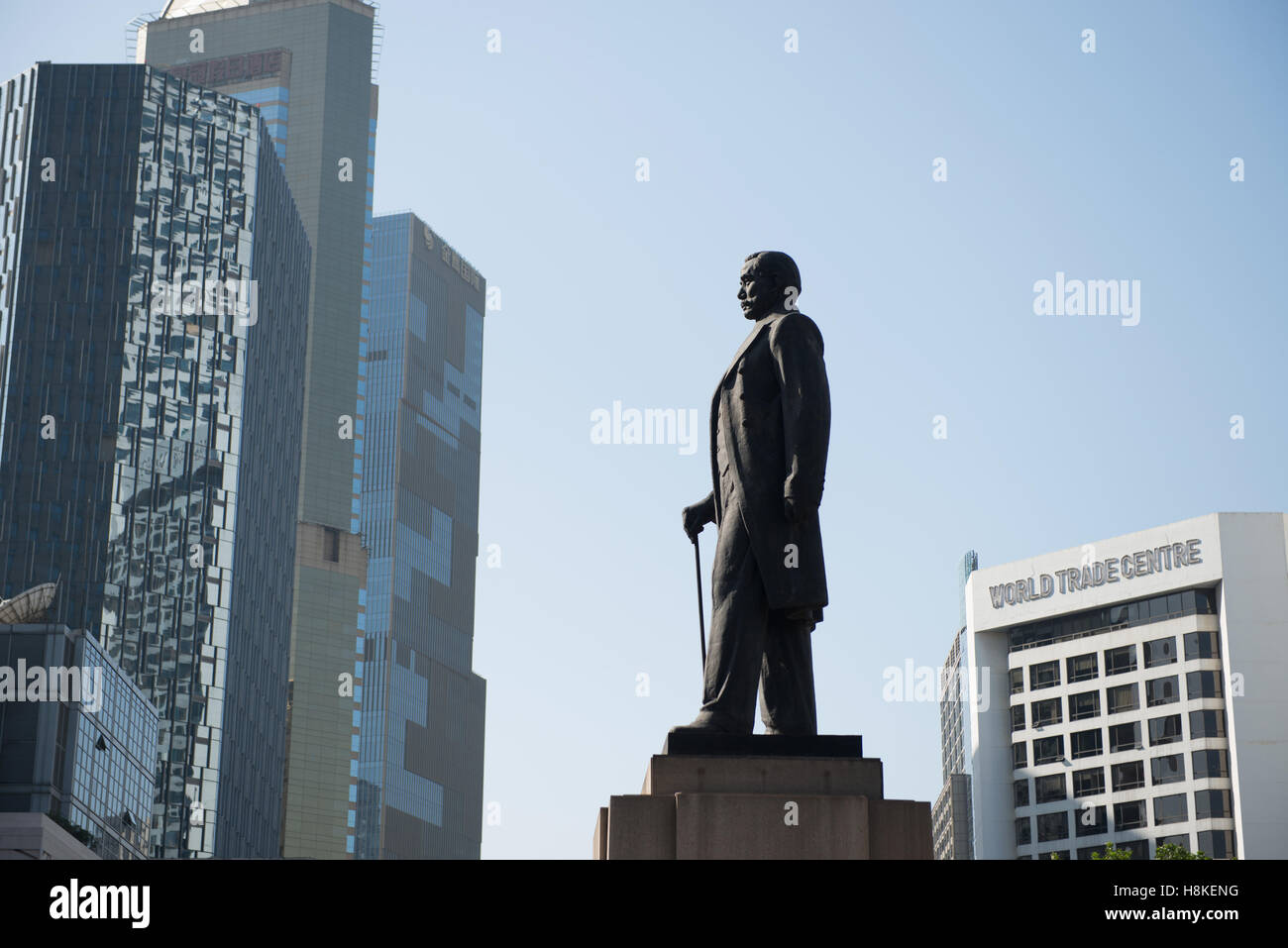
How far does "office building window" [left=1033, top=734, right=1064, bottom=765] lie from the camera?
115125 mm

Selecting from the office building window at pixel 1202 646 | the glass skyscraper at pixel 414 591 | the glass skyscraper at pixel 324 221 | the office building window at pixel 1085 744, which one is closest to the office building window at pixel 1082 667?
the office building window at pixel 1085 744

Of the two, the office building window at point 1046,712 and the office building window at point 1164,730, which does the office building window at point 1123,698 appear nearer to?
the office building window at point 1164,730

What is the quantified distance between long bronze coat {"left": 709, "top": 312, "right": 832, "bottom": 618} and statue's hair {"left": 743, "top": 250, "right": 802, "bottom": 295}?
0.52 meters

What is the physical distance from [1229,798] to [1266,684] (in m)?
7.51

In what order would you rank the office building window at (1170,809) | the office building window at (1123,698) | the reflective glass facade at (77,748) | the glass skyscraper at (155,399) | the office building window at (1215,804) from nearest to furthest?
→ the reflective glass facade at (77,748), the office building window at (1215,804), the office building window at (1170,809), the glass skyscraper at (155,399), the office building window at (1123,698)

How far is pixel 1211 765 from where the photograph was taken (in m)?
106

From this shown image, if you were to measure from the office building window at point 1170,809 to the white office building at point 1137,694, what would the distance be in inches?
4.2

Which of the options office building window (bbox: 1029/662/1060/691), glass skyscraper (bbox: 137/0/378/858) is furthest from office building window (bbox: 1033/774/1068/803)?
glass skyscraper (bbox: 137/0/378/858)

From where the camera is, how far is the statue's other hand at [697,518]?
14.9m

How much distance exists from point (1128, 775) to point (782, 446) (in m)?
103

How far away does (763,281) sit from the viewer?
48.1ft

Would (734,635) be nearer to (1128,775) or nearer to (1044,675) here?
(1128,775)

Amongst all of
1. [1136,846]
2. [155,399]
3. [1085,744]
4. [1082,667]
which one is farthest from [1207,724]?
[155,399]
